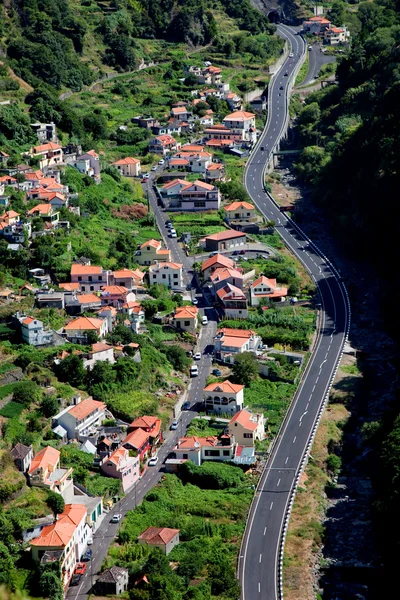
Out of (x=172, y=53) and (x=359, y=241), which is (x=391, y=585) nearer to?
(x=359, y=241)

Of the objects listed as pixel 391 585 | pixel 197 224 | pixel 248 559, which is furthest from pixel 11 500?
pixel 197 224

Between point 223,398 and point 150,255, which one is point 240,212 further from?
point 223,398

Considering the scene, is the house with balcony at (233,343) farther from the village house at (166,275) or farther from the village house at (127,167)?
the village house at (127,167)

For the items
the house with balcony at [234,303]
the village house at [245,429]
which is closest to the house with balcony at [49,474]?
the village house at [245,429]

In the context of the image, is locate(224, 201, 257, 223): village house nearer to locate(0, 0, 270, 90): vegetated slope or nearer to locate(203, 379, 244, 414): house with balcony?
locate(0, 0, 270, 90): vegetated slope

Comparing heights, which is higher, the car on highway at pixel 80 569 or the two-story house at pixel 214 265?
the two-story house at pixel 214 265

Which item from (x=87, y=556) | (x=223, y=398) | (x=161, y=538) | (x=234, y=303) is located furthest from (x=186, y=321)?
(x=87, y=556)
